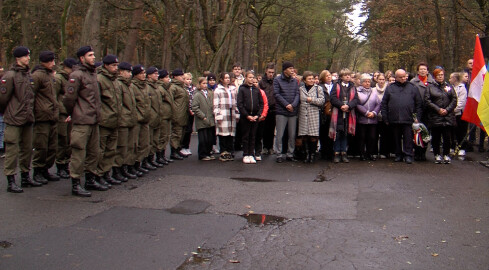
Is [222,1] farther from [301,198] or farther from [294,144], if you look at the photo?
[301,198]

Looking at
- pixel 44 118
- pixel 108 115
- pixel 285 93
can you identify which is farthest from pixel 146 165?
pixel 285 93

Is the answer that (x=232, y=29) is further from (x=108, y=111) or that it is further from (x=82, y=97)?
(x=82, y=97)

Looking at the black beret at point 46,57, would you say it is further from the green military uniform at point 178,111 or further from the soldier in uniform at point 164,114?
the green military uniform at point 178,111

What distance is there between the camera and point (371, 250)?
18.5ft

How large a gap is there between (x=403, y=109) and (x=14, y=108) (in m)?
7.76

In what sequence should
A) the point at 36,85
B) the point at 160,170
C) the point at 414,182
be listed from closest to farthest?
1. the point at 36,85
2. the point at 414,182
3. the point at 160,170

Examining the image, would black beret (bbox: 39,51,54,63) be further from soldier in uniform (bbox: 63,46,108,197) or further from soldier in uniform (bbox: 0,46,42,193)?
soldier in uniform (bbox: 63,46,108,197)

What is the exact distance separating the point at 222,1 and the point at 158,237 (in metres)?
18.5

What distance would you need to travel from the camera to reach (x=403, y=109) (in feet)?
37.8

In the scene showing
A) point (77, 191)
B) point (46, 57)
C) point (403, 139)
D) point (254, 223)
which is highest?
point (46, 57)

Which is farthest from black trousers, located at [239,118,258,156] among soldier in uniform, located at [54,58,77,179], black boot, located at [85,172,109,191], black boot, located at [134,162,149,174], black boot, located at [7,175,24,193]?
black boot, located at [7,175,24,193]

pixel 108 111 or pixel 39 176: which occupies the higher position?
pixel 108 111

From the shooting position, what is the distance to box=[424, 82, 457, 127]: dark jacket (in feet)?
37.9

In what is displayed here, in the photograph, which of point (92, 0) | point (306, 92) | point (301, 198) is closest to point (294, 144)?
point (306, 92)
